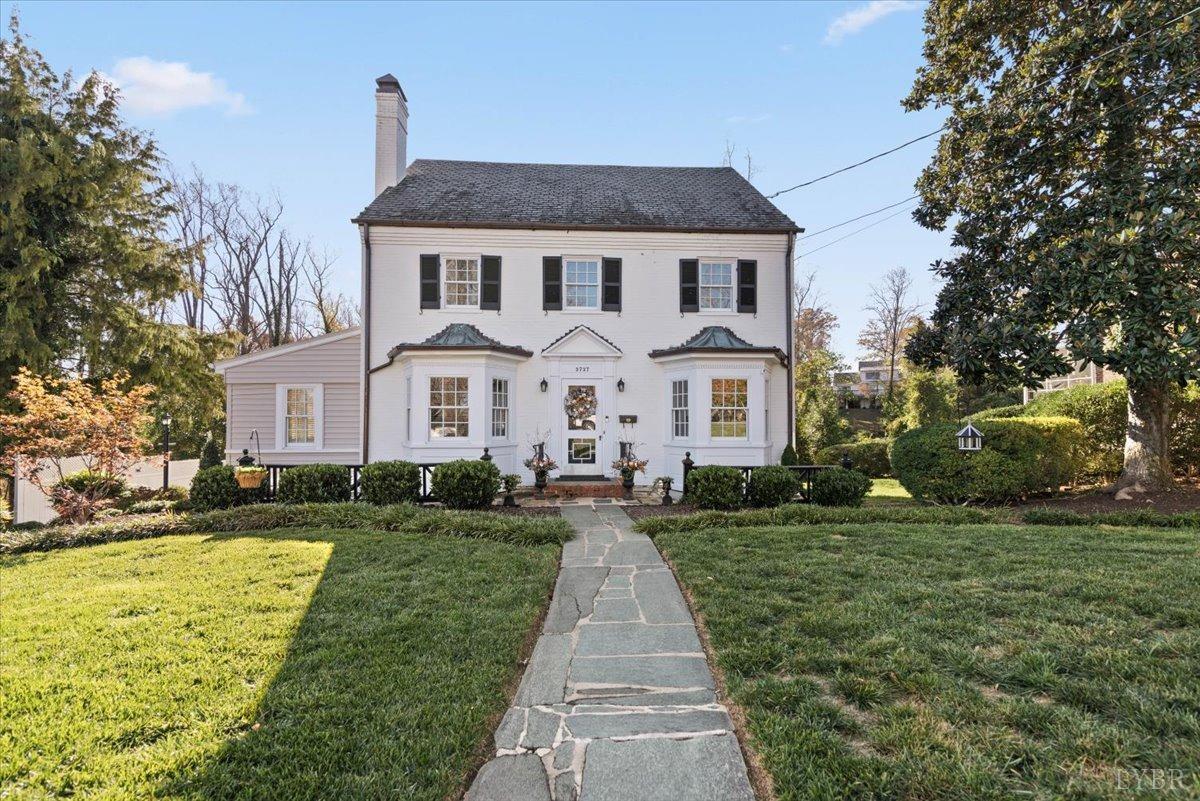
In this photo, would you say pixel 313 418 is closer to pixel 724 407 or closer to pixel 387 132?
pixel 387 132

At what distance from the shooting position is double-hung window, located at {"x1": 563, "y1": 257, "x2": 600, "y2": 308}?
12.3m

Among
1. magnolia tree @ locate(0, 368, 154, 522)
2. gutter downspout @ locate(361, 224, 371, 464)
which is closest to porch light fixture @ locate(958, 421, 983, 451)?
gutter downspout @ locate(361, 224, 371, 464)

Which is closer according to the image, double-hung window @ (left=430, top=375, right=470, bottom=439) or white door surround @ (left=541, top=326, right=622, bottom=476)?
double-hung window @ (left=430, top=375, right=470, bottom=439)

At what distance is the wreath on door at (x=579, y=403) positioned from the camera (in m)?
12.1

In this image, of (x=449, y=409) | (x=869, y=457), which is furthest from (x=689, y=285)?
(x=869, y=457)

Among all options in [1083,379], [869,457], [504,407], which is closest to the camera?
[504,407]

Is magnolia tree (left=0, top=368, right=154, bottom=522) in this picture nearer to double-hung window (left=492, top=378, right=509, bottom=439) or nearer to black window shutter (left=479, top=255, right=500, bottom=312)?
double-hung window (left=492, top=378, right=509, bottom=439)

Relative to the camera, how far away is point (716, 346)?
37.8ft

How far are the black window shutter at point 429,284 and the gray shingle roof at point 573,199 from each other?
0.77 meters

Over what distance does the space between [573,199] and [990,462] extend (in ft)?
33.0

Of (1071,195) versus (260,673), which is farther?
(1071,195)

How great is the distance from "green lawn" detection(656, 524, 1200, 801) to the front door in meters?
6.08

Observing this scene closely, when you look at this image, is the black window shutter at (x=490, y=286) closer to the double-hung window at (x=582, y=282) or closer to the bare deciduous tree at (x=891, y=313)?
the double-hung window at (x=582, y=282)

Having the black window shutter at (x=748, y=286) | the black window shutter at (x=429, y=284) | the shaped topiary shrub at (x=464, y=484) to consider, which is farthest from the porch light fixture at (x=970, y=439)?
the black window shutter at (x=429, y=284)
